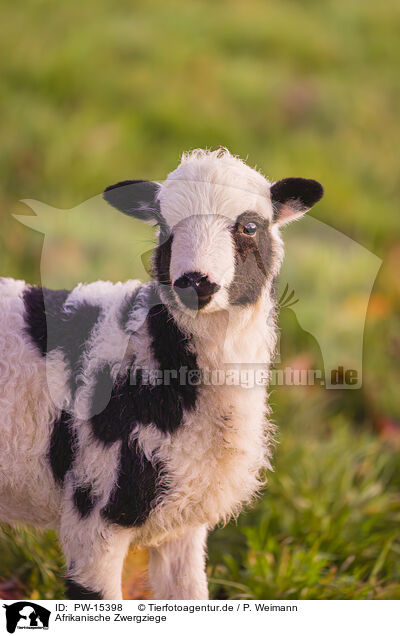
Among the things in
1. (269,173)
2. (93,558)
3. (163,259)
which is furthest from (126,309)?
(269,173)

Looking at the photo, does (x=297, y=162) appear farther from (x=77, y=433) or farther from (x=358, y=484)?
(x=77, y=433)

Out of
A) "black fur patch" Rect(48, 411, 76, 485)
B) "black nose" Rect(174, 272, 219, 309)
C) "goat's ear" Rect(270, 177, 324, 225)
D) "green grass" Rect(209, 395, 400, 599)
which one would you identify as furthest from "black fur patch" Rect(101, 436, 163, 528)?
"green grass" Rect(209, 395, 400, 599)

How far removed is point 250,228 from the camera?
6.06ft

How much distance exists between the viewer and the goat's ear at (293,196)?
186cm

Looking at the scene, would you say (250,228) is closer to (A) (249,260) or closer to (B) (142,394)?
(A) (249,260)

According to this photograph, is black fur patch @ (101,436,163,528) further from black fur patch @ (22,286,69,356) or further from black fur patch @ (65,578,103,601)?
black fur patch @ (22,286,69,356)

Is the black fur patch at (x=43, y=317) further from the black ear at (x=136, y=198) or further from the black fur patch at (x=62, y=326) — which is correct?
the black ear at (x=136, y=198)

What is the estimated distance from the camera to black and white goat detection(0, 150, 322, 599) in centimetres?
188

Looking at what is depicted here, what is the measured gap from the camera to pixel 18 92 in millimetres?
5820
